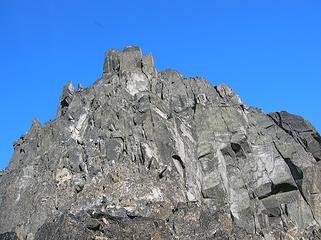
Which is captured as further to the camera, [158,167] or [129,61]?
[129,61]

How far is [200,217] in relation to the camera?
2125 inches

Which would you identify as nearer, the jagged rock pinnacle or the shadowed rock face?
the shadowed rock face

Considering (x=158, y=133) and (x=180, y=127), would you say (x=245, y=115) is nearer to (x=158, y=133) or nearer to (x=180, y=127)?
(x=180, y=127)

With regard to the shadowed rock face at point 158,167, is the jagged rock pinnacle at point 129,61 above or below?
above

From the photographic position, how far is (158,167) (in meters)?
63.4

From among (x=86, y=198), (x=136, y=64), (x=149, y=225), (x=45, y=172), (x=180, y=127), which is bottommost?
(x=149, y=225)

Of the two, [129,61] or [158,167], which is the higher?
[129,61]

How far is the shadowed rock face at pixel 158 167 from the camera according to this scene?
5512cm

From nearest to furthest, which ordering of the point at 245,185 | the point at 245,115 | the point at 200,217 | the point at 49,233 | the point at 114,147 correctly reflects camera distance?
the point at 49,233
the point at 200,217
the point at 114,147
the point at 245,185
the point at 245,115

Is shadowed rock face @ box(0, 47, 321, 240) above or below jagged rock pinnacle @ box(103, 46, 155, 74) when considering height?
below

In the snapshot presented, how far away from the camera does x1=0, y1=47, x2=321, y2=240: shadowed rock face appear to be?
55.1 m

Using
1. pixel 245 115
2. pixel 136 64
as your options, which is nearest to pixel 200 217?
pixel 245 115

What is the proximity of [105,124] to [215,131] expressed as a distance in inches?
559

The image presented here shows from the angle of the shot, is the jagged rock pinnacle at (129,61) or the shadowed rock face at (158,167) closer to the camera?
the shadowed rock face at (158,167)
